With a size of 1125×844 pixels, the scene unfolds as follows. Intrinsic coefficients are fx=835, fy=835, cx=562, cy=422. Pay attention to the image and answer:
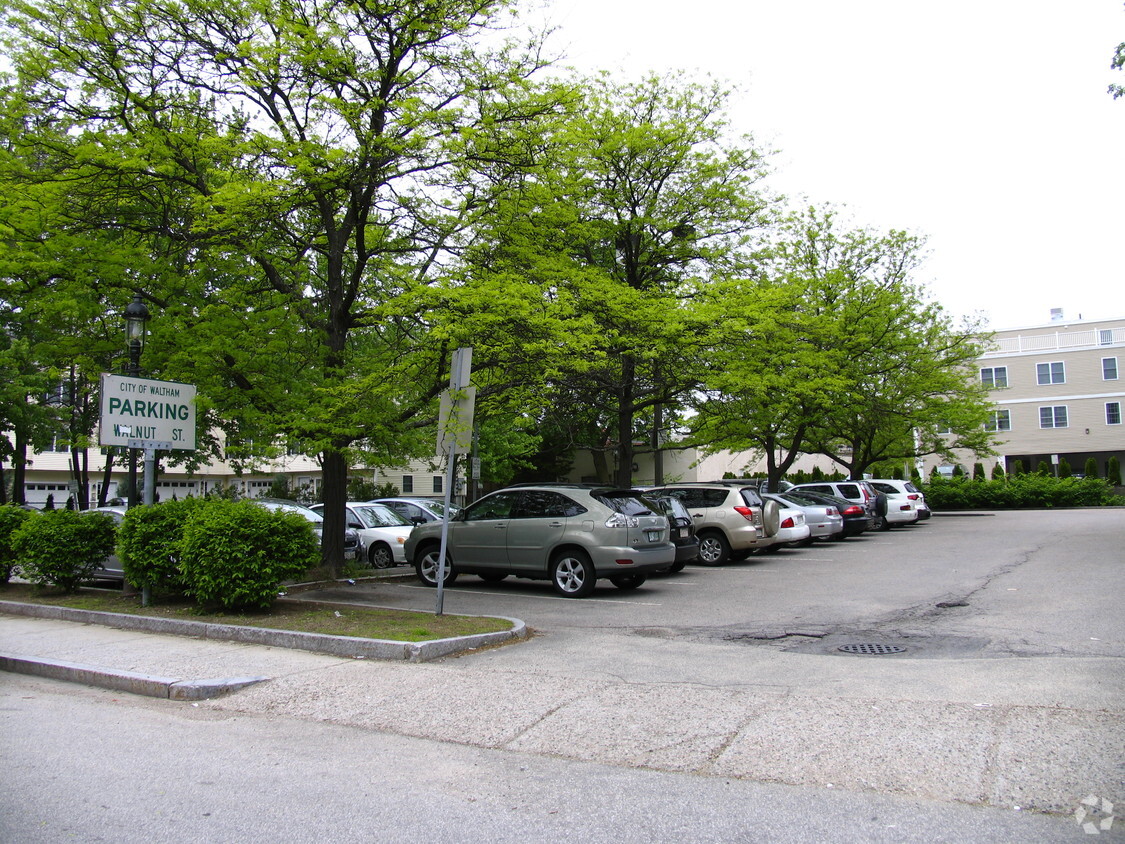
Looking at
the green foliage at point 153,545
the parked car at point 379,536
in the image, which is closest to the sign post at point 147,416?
the green foliage at point 153,545

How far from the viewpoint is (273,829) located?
4109mm

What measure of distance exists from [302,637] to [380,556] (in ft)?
29.3

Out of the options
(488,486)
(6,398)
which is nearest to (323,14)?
(6,398)

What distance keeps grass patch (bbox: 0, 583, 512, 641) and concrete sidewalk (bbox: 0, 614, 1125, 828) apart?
660 millimetres

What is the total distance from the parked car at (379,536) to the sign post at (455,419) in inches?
287

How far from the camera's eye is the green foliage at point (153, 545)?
34.3ft

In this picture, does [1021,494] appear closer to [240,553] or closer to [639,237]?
[639,237]

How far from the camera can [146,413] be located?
10734mm

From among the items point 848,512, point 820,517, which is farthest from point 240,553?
point 848,512

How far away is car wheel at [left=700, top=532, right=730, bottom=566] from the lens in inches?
690

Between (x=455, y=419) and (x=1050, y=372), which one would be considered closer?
(x=455, y=419)

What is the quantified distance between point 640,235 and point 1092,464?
42.2 m

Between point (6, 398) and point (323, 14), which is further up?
point (323, 14)

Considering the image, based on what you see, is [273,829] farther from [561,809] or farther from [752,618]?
[752,618]
